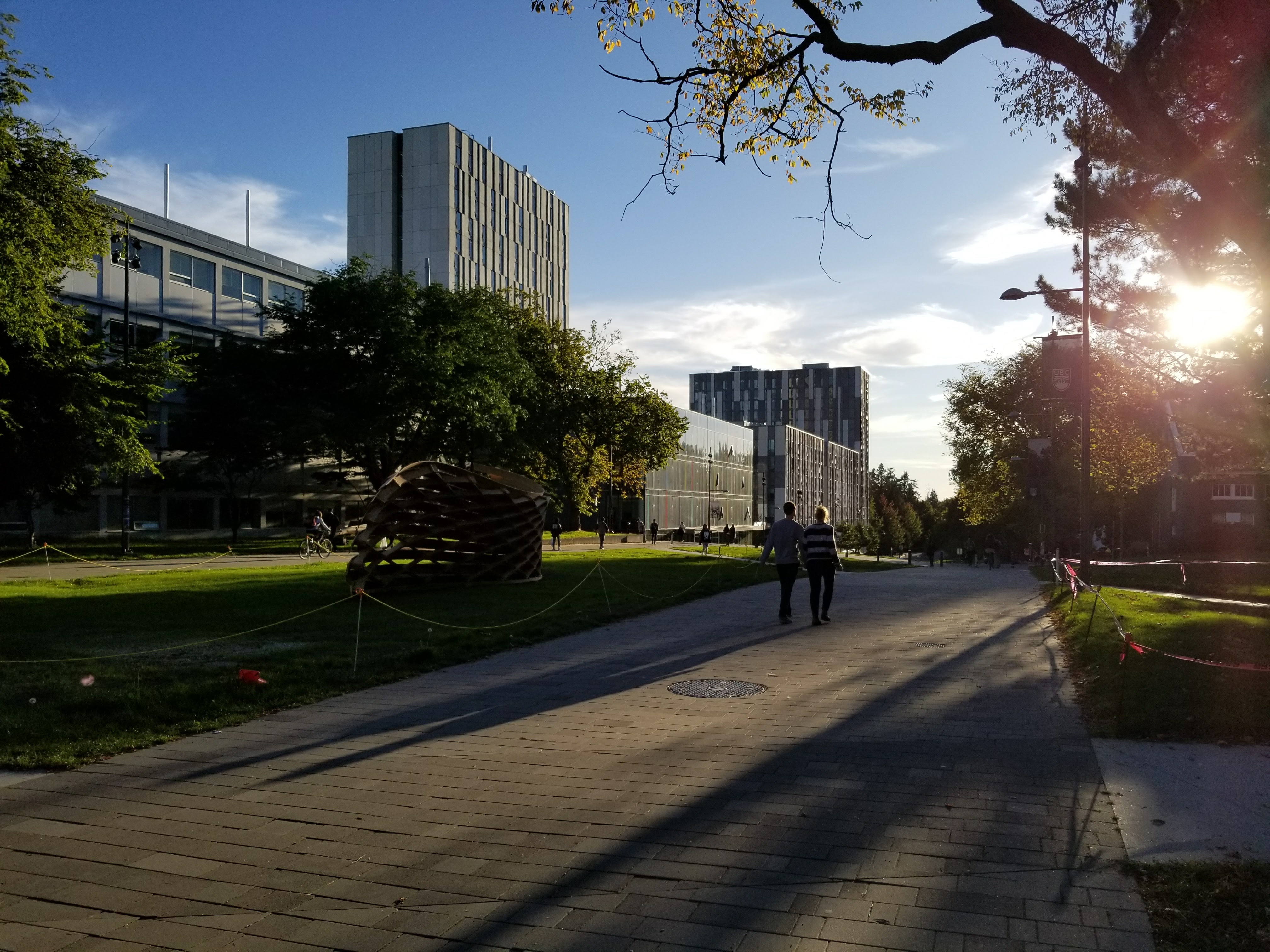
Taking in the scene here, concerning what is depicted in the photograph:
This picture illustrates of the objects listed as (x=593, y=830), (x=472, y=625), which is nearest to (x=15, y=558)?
(x=472, y=625)

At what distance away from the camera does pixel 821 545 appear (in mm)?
13836

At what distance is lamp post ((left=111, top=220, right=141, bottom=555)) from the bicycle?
5.52 metres

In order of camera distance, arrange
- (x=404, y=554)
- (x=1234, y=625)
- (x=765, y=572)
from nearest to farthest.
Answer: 1. (x=1234, y=625)
2. (x=404, y=554)
3. (x=765, y=572)

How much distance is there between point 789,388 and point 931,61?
177 m

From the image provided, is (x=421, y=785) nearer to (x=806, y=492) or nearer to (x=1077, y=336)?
(x=1077, y=336)

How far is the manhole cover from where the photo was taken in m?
8.57

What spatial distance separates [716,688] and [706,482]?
260 ft

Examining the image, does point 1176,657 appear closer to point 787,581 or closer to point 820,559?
point 820,559

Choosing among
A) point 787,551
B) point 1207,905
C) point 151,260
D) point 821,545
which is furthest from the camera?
point 151,260

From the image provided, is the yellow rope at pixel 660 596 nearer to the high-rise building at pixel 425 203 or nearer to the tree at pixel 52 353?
the tree at pixel 52 353

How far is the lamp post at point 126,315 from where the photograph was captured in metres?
28.7

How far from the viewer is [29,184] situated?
22375 millimetres

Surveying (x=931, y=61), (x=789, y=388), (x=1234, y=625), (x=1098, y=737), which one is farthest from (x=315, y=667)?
(x=789, y=388)

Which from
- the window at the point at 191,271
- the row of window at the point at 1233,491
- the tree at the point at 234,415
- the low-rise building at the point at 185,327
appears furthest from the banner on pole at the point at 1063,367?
the window at the point at 191,271
